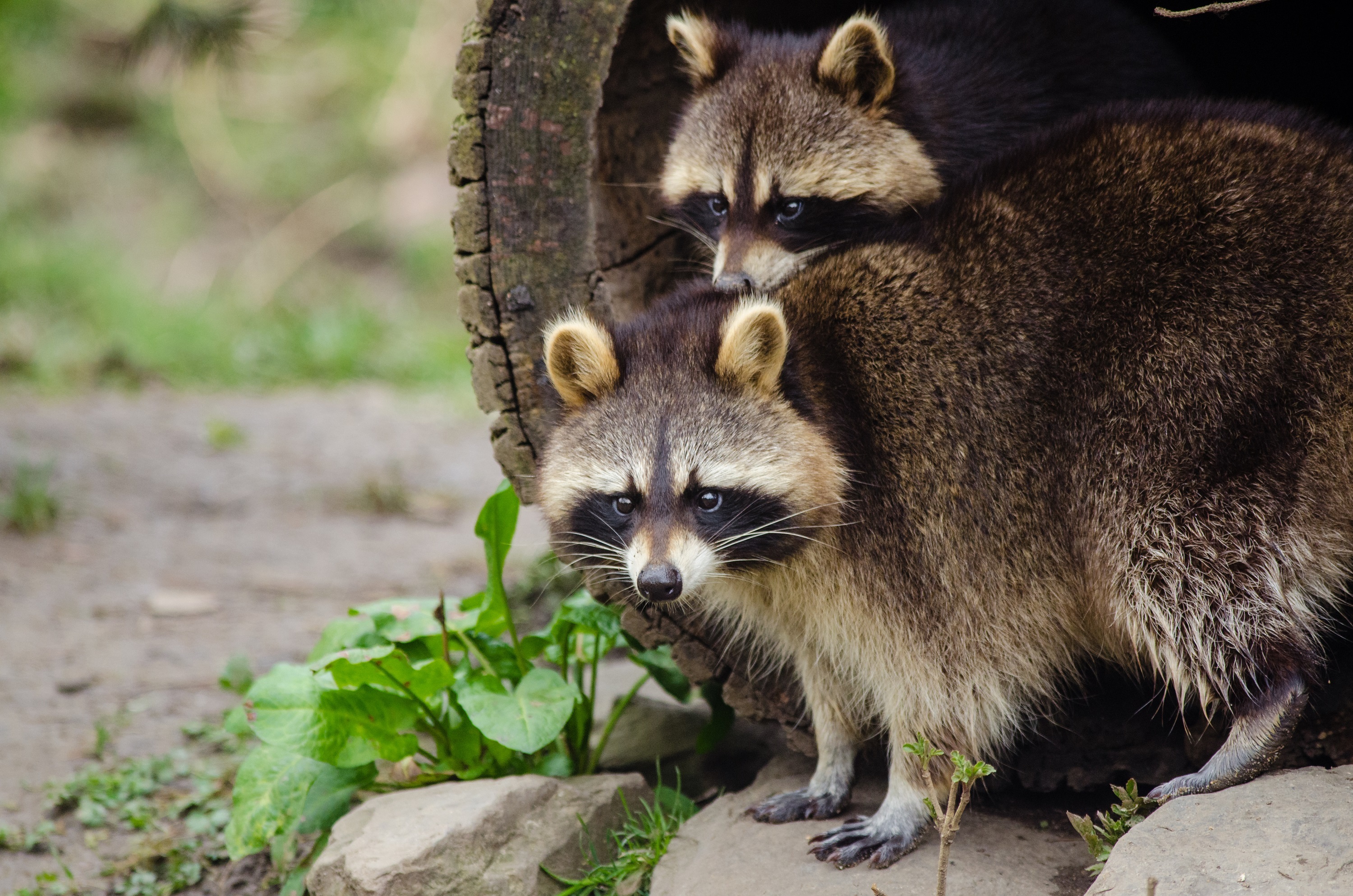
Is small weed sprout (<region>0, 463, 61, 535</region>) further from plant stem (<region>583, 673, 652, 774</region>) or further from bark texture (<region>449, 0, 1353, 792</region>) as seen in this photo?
plant stem (<region>583, 673, 652, 774</region>)

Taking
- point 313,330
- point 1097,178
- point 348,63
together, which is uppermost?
point 348,63

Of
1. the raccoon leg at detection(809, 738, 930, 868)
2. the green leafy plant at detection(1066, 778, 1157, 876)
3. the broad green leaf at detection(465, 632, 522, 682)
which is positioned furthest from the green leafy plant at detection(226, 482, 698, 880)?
the green leafy plant at detection(1066, 778, 1157, 876)

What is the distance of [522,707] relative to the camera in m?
3.09

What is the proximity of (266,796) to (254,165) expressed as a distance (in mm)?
9544

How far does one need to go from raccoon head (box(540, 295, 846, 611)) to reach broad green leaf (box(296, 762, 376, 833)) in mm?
890

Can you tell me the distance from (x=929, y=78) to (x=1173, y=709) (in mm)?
1778

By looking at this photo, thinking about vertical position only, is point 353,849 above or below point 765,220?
below

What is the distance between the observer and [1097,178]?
2.94 metres

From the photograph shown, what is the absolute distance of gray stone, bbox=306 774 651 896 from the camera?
9.32ft

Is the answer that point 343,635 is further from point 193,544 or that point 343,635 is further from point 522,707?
point 193,544

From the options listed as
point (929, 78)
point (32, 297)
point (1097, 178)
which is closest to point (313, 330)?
point (32, 297)

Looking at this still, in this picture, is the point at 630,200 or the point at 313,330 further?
the point at 313,330

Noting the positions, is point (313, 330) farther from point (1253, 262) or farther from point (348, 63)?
point (1253, 262)

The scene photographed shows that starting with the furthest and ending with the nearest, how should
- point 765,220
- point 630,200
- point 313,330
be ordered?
1. point 313,330
2. point 630,200
3. point 765,220
